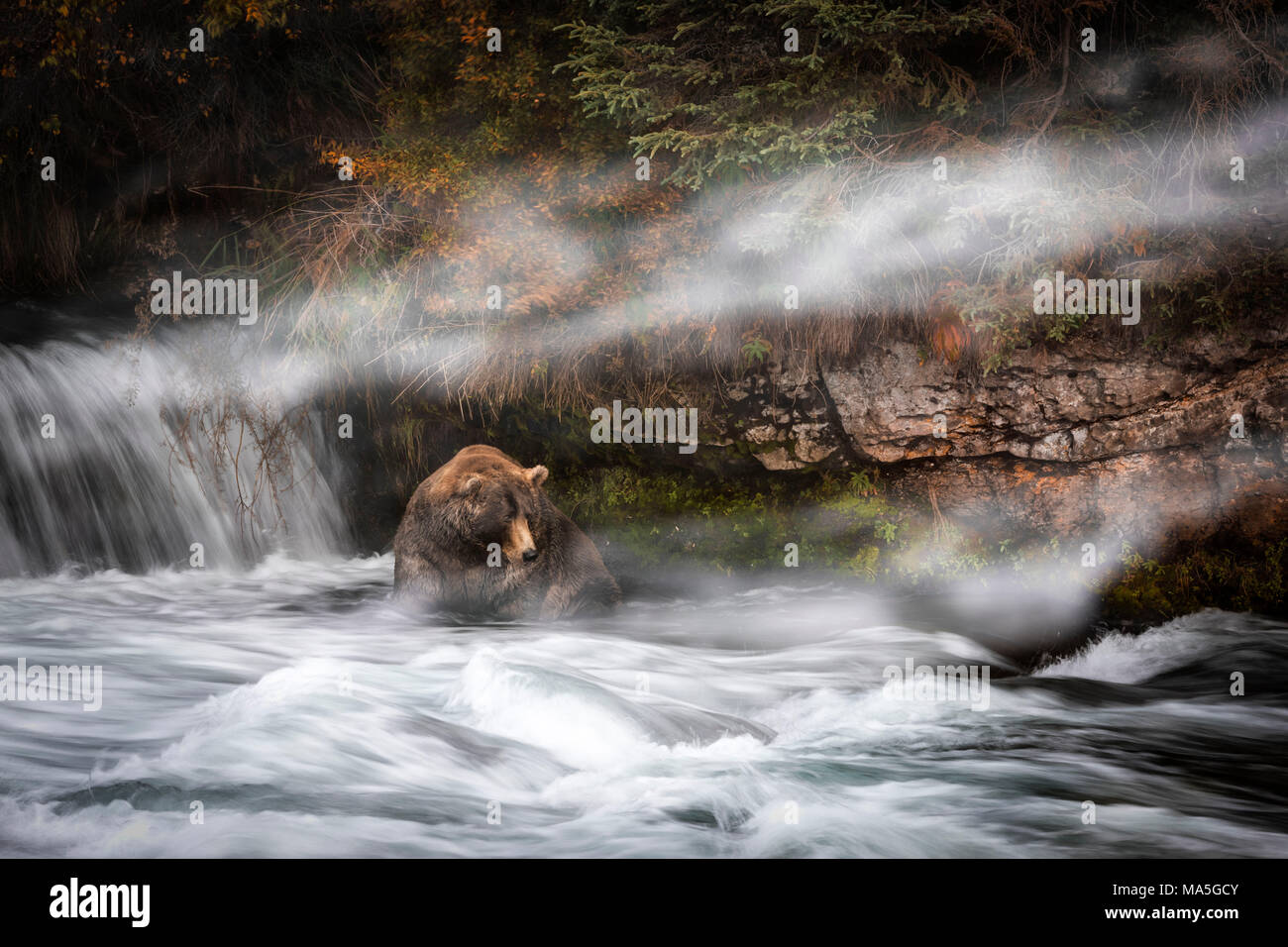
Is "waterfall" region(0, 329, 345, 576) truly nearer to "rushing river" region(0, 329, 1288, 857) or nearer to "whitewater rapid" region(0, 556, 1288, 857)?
"rushing river" region(0, 329, 1288, 857)

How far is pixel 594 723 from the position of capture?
441 cm

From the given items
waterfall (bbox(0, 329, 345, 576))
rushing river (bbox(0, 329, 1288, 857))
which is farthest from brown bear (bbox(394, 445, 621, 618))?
waterfall (bbox(0, 329, 345, 576))

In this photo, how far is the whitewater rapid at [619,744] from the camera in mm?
3506

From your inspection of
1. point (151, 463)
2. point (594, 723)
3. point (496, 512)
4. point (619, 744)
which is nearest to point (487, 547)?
point (496, 512)

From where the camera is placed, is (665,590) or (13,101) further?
(13,101)

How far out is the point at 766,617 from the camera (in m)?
7.36

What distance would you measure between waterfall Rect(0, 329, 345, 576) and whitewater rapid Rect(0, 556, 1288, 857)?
1.39 m

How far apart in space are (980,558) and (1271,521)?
2050 millimetres

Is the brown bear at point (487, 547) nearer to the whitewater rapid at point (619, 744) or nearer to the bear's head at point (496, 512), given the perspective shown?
the bear's head at point (496, 512)

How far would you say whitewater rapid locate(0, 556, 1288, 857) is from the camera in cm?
351

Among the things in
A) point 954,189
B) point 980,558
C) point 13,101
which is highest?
point 13,101

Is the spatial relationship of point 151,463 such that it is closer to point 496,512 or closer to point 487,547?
point 487,547

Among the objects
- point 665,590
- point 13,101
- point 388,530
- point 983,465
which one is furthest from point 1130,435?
point 13,101
